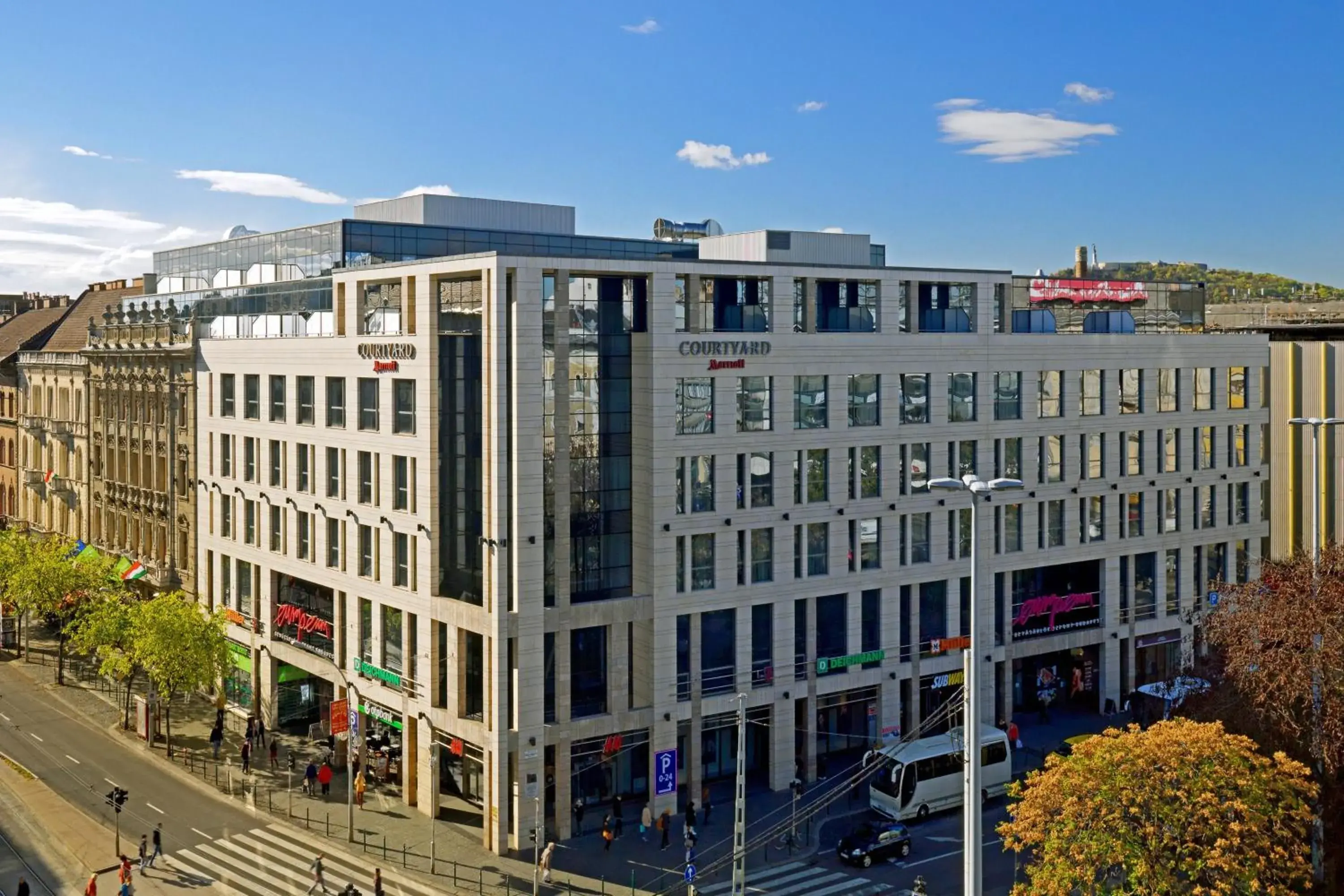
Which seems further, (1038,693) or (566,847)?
(1038,693)

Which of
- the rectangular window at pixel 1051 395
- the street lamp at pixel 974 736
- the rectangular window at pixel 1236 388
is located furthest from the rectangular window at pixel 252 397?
the rectangular window at pixel 1236 388

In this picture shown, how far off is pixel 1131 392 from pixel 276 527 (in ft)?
155

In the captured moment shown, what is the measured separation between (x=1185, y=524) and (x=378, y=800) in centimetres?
4630

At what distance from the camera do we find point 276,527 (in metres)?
67.6

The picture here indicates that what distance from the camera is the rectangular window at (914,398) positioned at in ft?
201

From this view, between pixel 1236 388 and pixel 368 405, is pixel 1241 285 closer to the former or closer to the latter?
pixel 1236 388

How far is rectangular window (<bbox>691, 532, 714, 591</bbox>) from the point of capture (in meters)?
55.3

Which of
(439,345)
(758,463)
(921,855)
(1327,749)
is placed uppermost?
(439,345)

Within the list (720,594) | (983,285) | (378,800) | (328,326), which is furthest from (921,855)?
(328,326)

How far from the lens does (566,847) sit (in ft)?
167

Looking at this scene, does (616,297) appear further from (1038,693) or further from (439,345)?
(1038,693)

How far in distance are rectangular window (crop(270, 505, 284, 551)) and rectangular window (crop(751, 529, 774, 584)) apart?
2638 cm

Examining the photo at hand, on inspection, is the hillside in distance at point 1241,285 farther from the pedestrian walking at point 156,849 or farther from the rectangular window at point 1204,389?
the pedestrian walking at point 156,849

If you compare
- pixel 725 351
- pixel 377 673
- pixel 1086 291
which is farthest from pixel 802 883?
pixel 1086 291
